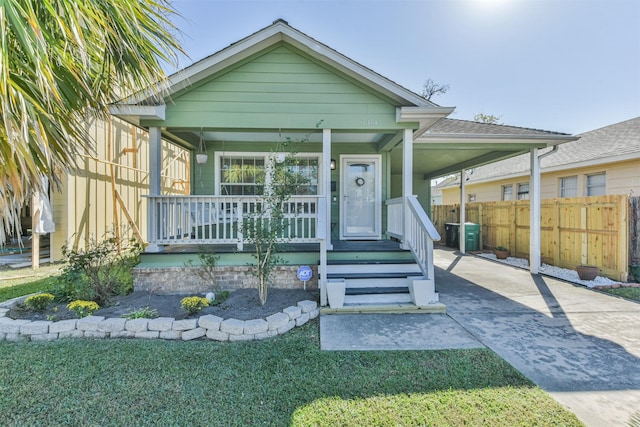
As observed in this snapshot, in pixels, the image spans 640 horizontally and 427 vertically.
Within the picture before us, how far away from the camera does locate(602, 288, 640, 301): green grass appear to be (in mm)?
5232

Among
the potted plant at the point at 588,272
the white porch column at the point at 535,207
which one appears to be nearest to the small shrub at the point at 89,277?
the white porch column at the point at 535,207

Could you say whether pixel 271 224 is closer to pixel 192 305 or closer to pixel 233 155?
pixel 192 305

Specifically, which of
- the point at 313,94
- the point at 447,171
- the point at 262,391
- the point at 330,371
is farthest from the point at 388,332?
the point at 447,171

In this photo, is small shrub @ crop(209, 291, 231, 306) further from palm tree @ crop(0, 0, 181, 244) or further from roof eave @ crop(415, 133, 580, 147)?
roof eave @ crop(415, 133, 580, 147)

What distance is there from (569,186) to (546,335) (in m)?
9.29

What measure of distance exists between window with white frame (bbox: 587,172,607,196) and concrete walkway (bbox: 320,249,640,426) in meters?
5.35

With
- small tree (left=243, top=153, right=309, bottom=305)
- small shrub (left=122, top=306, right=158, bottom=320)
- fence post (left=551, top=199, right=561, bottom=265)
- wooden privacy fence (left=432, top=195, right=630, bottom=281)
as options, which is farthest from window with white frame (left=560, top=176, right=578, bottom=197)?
small shrub (left=122, top=306, right=158, bottom=320)

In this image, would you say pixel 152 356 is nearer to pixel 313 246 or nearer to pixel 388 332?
pixel 388 332

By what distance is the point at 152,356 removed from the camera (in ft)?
10.2

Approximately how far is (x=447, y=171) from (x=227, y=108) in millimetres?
8148

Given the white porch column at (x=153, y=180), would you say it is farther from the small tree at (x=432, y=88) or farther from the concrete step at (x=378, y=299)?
the small tree at (x=432, y=88)

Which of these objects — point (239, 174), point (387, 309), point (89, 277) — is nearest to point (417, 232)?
point (387, 309)

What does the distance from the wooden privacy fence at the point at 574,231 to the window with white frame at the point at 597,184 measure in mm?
2626

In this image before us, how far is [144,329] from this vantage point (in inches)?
144
